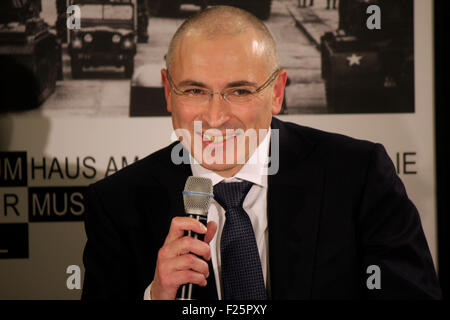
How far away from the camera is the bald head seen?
118 centimetres

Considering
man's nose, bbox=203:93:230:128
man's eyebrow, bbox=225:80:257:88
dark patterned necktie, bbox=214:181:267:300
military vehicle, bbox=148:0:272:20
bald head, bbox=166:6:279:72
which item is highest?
military vehicle, bbox=148:0:272:20

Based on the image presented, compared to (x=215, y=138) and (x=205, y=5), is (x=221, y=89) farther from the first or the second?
(x=205, y=5)

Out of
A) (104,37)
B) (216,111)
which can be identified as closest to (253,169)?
(216,111)

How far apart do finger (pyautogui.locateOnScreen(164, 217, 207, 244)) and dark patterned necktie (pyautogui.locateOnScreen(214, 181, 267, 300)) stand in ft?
0.98

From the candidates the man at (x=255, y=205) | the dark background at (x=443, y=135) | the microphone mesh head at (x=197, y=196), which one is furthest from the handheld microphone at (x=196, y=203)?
the dark background at (x=443, y=135)

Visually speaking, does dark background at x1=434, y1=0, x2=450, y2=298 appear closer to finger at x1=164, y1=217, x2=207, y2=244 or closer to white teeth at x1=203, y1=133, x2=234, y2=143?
white teeth at x1=203, y1=133, x2=234, y2=143

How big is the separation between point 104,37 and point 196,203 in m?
0.95

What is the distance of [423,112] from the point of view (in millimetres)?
1603

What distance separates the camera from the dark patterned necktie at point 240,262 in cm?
113

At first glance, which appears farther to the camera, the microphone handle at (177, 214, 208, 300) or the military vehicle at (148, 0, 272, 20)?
the military vehicle at (148, 0, 272, 20)

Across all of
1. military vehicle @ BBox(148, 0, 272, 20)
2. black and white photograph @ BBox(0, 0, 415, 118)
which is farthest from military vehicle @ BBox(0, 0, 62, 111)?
military vehicle @ BBox(148, 0, 272, 20)

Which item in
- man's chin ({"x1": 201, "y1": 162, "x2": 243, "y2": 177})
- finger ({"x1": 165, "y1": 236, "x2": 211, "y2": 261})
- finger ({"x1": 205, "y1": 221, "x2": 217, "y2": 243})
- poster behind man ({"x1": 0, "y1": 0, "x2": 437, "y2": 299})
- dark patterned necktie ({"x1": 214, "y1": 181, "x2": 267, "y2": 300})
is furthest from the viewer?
poster behind man ({"x1": 0, "y1": 0, "x2": 437, "y2": 299})

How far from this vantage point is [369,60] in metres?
1.62

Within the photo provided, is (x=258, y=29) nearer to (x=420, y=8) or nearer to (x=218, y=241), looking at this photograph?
(x=218, y=241)
